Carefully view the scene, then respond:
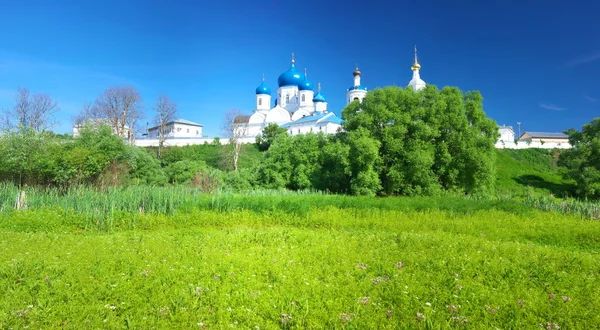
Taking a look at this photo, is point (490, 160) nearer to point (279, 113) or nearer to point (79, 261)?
point (79, 261)

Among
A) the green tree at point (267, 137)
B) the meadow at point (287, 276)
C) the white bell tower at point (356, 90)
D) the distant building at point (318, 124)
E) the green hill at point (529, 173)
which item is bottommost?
the meadow at point (287, 276)

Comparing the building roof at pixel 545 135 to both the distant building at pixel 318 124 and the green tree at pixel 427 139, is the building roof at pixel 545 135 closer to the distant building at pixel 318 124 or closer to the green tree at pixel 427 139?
the distant building at pixel 318 124

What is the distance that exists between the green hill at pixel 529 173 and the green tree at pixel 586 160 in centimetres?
285

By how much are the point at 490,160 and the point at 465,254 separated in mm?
15568

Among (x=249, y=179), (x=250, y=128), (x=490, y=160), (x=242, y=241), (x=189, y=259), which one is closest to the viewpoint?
Result: (x=189, y=259)

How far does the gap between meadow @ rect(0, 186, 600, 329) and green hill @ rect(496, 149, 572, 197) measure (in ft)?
82.5

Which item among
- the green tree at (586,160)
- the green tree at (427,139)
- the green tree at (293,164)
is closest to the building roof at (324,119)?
the green tree at (293,164)

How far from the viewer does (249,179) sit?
25594mm

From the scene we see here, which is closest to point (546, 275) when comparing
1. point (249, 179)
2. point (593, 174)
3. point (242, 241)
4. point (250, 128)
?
point (242, 241)

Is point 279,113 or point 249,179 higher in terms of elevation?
point 279,113

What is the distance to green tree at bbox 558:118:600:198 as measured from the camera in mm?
27938

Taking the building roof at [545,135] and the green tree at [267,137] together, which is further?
the building roof at [545,135]

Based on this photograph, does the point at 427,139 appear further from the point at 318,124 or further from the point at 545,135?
the point at 545,135

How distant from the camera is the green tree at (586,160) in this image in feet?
91.7
